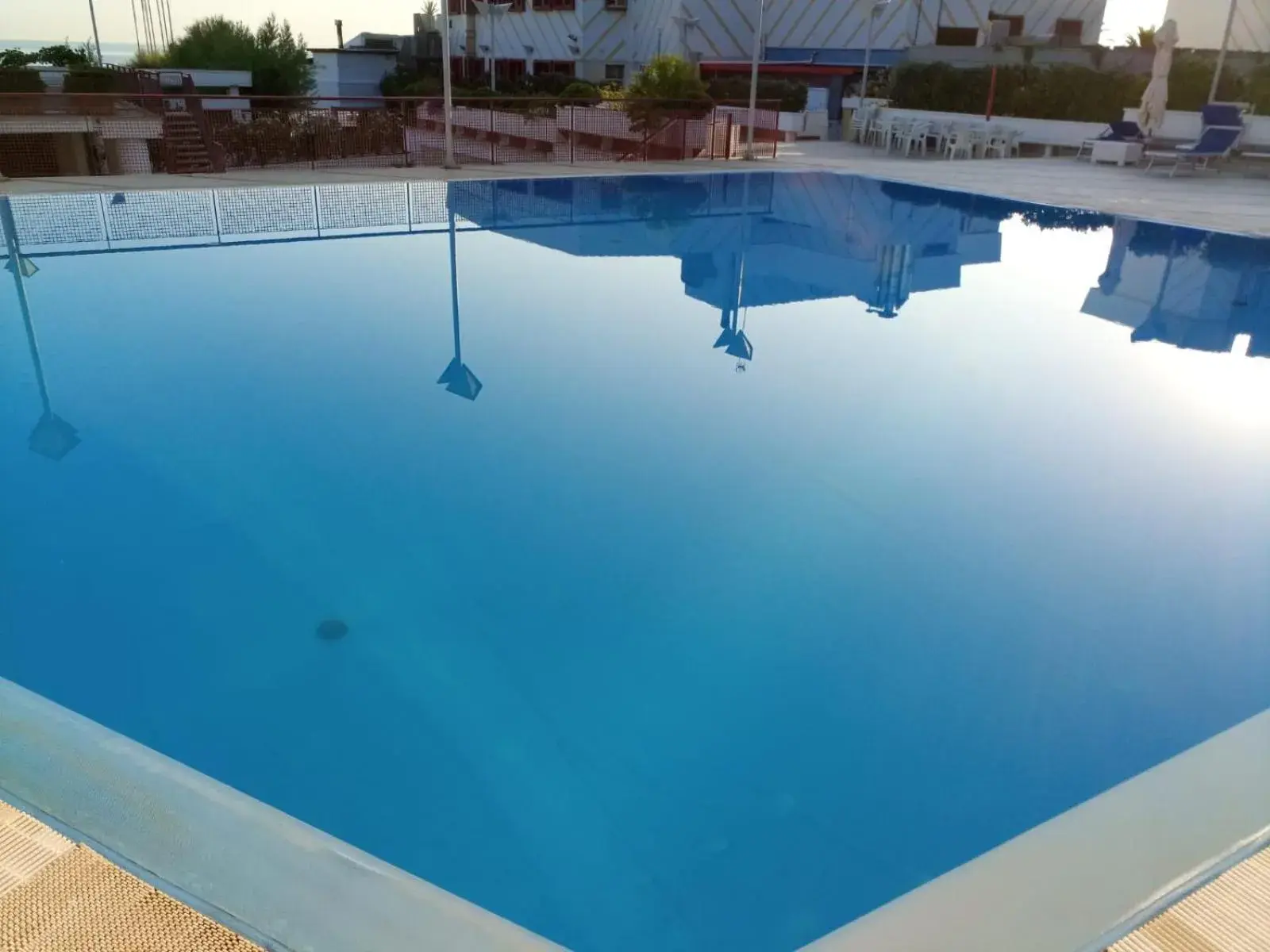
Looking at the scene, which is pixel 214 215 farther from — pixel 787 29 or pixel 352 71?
pixel 352 71

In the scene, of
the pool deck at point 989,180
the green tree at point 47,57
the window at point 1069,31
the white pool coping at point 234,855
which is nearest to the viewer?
the white pool coping at point 234,855

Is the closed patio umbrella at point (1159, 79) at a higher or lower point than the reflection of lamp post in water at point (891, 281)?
higher

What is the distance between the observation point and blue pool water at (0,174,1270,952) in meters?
2.74

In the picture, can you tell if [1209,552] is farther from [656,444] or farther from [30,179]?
[30,179]

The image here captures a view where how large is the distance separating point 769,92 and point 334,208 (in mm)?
18274

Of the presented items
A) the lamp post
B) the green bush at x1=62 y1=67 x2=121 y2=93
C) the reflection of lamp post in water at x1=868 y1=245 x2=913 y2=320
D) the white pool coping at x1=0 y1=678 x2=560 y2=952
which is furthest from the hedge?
the white pool coping at x1=0 y1=678 x2=560 y2=952

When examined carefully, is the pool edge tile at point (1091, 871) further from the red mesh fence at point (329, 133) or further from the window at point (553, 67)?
the window at point (553, 67)

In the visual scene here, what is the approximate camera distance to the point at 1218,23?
33.2m

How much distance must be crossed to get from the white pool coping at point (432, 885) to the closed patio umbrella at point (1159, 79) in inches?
624

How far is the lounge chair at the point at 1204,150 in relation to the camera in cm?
1481

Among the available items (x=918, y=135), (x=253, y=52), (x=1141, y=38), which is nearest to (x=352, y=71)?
(x=253, y=52)

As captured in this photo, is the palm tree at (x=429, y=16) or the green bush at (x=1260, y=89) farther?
the palm tree at (x=429, y=16)

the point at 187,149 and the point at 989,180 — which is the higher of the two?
the point at 187,149

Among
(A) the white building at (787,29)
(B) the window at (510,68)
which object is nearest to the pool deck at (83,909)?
(A) the white building at (787,29)
